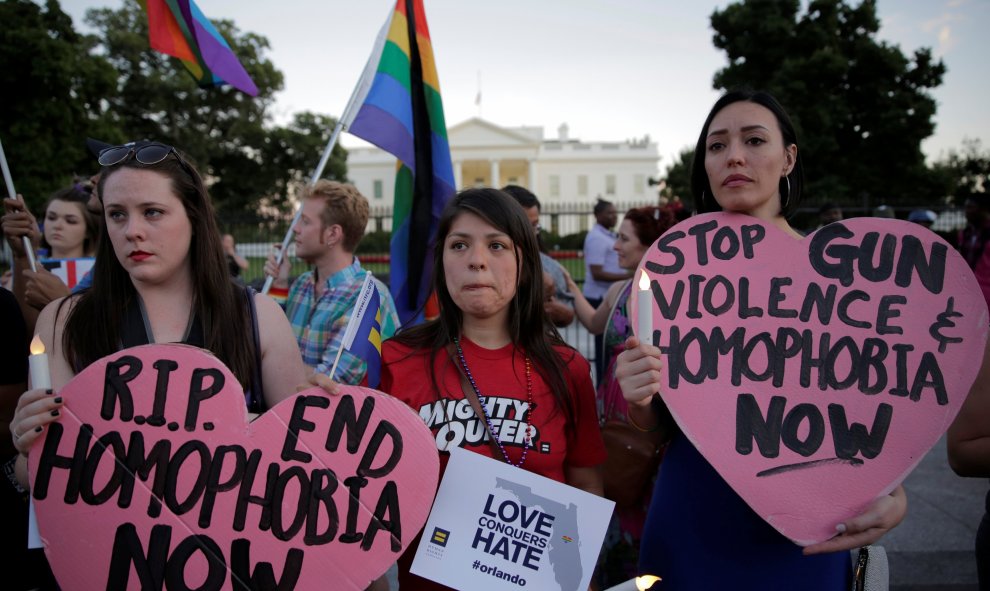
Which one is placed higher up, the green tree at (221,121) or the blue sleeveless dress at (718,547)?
the green tree at (221,121)

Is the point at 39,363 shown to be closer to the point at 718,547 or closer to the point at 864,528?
the point at 718,547

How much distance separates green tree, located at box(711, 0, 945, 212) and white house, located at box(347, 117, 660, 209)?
35277mm

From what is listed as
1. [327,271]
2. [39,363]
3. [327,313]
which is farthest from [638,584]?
[327,271]

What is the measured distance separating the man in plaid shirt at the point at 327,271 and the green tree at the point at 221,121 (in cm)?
3144

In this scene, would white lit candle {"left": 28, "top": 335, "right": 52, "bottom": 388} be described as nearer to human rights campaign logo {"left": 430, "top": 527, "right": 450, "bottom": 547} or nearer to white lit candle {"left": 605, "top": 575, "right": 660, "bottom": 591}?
human rights campaign logo {"left": 430, "top": 527, "right": 450, "bottom": 547}

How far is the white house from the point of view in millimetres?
60750

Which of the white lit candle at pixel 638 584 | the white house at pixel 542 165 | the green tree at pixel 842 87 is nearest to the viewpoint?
the white lit candle at pixel 638 584

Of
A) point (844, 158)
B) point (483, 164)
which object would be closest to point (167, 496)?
point (844, 158)

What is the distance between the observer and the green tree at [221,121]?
33.2 m

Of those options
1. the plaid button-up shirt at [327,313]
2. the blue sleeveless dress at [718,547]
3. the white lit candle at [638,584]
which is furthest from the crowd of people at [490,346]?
the plaid button-up shirt at [327,313]

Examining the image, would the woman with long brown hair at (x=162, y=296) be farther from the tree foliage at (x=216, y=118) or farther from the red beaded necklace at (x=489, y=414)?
the tree foliage at (x=216, y=118)

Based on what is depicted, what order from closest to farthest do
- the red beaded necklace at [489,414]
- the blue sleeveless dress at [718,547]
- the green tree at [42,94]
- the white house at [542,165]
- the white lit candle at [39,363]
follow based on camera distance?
the white lit candle at [39,363] → the blue sleeveless dress at [718,547] → the red beaded necklace at [489,414] → the green tree at [42,94] → the white house at [542,165]

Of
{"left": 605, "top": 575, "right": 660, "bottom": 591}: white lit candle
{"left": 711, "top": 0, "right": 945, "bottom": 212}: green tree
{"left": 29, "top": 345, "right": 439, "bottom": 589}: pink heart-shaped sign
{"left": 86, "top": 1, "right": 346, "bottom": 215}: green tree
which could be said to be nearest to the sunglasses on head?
{"left": 29, "top": 345, "right": 439, "bottom": 589}: pink heart-shaped sign

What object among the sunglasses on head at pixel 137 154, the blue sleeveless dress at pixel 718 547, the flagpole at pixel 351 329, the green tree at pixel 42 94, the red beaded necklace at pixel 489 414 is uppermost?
the green tree at pixel 42 94
